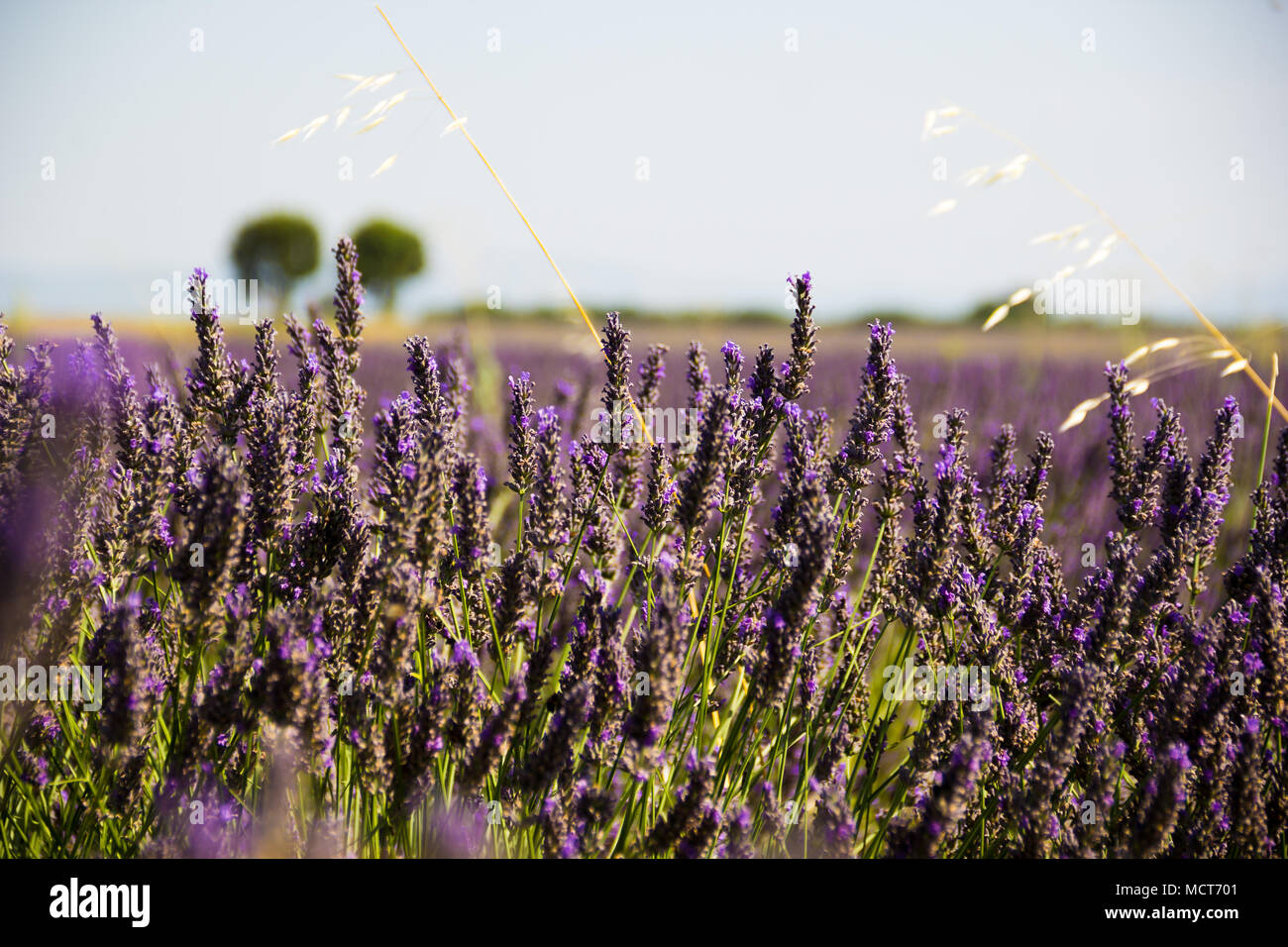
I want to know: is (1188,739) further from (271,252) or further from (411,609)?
(271,252)

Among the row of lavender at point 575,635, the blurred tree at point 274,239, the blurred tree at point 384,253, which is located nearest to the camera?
the row of lavender at point 575,635

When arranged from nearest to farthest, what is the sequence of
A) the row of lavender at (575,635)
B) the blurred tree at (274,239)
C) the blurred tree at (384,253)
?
the row of lavender at (575,635)
the blurred tree at (274,239)
the blurred tree at (384,253)

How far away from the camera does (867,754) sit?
2.00 meters

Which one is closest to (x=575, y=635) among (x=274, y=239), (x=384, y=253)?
(x=384, y=253)

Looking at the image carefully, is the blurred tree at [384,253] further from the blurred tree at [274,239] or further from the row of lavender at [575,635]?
the row of lavender at [575,635]

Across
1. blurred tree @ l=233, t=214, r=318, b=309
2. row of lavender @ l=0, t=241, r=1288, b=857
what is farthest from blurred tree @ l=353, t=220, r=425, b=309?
row of lavender @ l=0, t=241, r=1288, b=857

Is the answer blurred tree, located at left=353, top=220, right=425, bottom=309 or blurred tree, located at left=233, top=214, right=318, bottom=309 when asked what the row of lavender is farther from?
blurred tree, located at left=233, top=214, right=318, bottom=309

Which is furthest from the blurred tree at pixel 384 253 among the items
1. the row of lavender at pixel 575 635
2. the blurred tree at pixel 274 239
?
the row of lavender at pixel 575 635

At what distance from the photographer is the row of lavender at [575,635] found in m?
1.29

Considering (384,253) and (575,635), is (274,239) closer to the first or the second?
(384,253)

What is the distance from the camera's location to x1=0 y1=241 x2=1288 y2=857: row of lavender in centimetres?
129

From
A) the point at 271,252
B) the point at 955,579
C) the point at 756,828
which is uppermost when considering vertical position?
the point at 271,252
